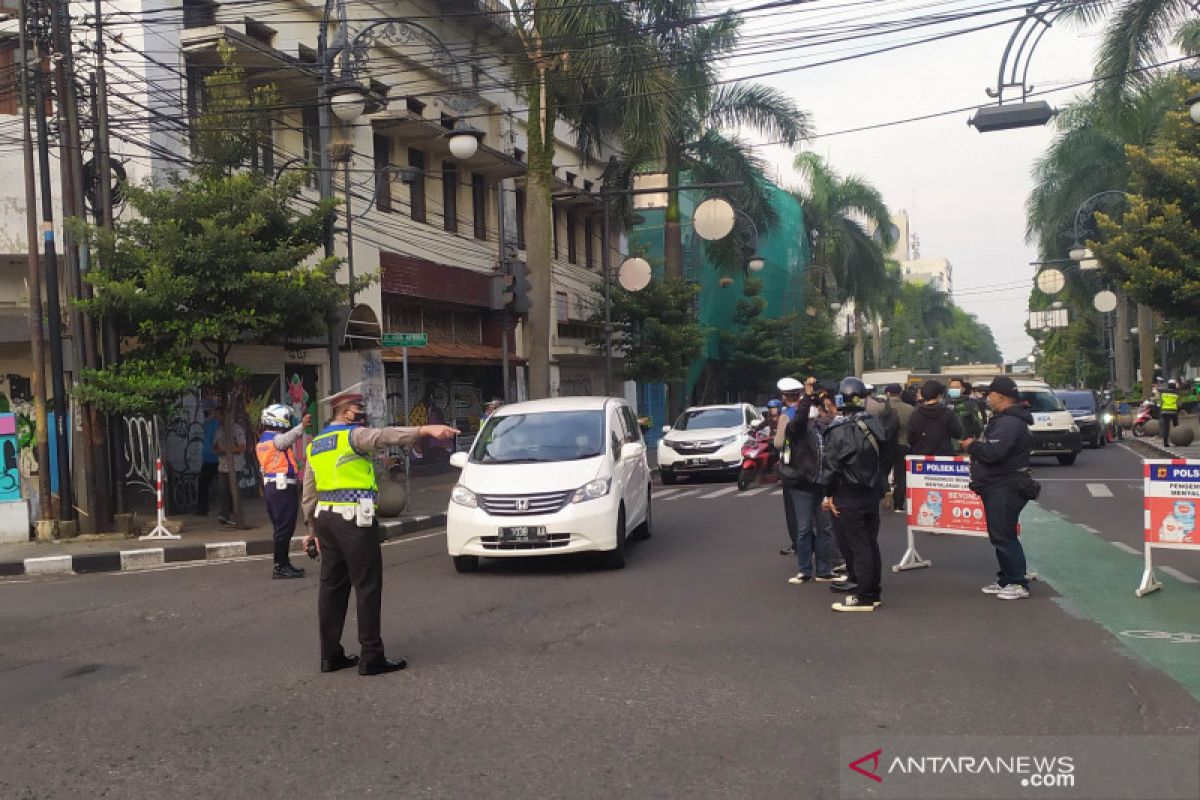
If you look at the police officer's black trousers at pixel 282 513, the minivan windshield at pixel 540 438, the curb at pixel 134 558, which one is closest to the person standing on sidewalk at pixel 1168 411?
the minivan windshield at pixel 540 438

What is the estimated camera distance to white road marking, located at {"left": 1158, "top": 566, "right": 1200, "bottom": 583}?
9227mm

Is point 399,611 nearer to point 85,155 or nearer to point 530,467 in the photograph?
point 530,467

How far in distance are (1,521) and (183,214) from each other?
15.1ft

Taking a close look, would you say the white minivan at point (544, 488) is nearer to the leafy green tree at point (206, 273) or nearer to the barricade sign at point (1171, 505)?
the leafy green tree at point (206, 273)

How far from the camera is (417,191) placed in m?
25.4

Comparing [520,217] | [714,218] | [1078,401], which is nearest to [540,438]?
[714,218]

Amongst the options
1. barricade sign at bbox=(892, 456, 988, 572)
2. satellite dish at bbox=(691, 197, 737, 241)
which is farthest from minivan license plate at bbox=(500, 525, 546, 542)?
satellite dish at bbox=(691, 197, 737, 241)

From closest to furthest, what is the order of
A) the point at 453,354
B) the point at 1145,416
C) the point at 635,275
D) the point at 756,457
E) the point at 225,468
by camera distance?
the point at 225,468 → the point at 756,457 → the point at 453,354 → the point at 635,275 → the point at 1145,416

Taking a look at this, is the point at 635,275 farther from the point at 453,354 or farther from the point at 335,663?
the point at 335,663

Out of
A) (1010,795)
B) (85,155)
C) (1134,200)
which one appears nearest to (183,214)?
(85,155)

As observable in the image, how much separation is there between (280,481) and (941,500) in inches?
246

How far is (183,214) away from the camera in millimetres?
13914

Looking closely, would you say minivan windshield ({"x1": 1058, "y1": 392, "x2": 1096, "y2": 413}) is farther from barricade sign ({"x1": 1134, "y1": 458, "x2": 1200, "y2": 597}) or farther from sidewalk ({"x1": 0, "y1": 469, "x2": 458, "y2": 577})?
barricade sign ({"x1": 1134, "y1": 458, "x2": 1200, "y2": 597})

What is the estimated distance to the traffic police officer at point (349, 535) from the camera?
21.6ft
